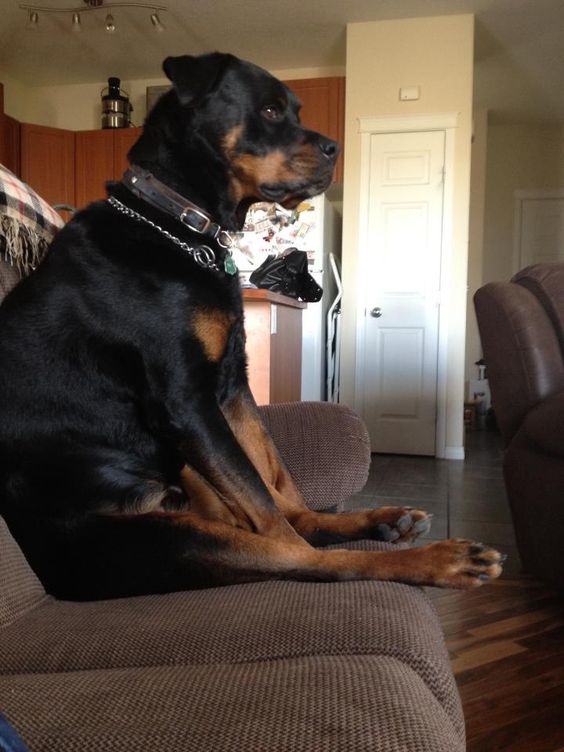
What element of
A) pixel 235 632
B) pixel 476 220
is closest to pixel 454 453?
pixel 476 220

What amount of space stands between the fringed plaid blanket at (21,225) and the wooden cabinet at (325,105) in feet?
13.4

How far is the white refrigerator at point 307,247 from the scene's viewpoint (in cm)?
516

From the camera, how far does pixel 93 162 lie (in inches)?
236

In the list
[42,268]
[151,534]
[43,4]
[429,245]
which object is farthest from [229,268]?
[43,4]

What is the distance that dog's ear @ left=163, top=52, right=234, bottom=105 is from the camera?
125 centimetres

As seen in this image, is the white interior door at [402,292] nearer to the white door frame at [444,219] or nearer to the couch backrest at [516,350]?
the white door frame at [444,219]

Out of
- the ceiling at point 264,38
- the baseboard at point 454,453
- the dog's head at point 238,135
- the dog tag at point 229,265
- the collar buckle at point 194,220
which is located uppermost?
the ceiling at point 264,38

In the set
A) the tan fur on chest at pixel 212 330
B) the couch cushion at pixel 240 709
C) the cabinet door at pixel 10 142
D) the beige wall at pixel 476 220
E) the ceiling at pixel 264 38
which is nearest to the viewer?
the couch cushion at pixel 240 709

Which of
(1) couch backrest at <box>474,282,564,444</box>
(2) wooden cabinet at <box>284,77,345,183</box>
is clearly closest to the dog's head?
(1) couch backrest at <box>474,282,564,444</box>

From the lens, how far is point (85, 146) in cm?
599

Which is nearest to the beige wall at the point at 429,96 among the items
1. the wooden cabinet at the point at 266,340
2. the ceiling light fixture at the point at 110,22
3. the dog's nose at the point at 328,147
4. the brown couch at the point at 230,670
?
the ceiling light fixture at the point at 110,22

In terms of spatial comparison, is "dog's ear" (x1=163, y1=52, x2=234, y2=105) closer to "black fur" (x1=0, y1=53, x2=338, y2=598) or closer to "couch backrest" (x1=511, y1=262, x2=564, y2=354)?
"black fur" (x1=0, y1=53, x2=338, y2=598)

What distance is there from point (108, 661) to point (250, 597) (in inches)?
8.0

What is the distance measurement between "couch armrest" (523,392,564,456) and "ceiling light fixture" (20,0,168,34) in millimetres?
4286
